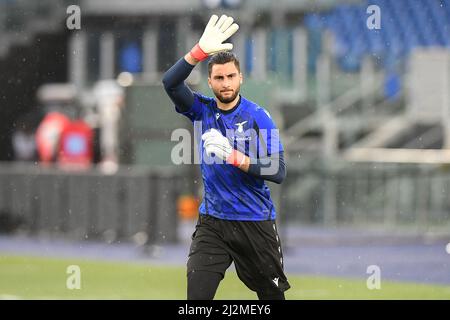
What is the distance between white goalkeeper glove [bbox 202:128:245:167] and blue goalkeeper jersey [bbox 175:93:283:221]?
0.86ft

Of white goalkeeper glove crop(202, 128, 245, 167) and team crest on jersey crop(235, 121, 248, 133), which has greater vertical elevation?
team crest on jersey crop(235, 121, 248, 133)

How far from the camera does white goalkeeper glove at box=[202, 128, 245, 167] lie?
672 centimetres

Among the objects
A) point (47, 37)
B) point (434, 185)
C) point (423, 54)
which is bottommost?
point (434, 185)

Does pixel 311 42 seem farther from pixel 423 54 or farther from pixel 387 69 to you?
pixel 423 54

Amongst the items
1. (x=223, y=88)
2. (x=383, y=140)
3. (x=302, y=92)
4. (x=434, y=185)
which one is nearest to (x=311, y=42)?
(x=302, y=92)

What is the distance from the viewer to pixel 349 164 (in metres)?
20.0

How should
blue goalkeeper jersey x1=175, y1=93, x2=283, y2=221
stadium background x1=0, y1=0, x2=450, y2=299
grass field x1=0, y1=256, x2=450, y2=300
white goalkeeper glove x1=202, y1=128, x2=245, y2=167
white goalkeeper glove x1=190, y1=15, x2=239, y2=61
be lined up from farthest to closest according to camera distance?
stadium background x1=0, y1=0, x2=450, y2=299 < grass field x1=0, y1=256, x2=450, y2=300 < blue goalkeeper jersey x1=175, y1=93, x2=283, y2=221 < white goalkeeper glove x1=190, y1=15, x2=239, y2=61 < white goalkeeper glove x1=202, y1=128, x2=245, y2=167

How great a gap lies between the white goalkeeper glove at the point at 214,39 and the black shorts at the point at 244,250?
102 cm

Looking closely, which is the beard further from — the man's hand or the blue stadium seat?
the blue stadium seat

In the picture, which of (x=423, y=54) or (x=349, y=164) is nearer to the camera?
(x=423, y=54)

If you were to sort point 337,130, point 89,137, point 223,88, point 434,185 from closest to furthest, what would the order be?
point 223,88 → point 434,185 → point 89,137 → point 337,130

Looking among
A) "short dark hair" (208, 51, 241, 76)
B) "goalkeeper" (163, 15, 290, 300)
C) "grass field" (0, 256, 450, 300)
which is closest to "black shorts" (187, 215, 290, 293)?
"goalkeeper" (163, 15, 290, 300)

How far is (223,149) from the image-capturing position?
6.72 metres

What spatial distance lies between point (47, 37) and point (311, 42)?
8208 millimetres
